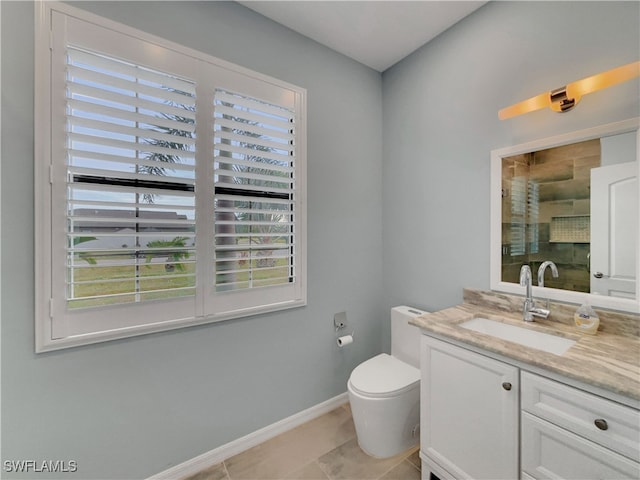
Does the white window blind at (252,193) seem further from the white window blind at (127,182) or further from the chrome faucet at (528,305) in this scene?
the chrome faucet at (528,305)

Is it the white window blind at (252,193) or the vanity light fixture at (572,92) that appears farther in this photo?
the white window blind at (252,193)

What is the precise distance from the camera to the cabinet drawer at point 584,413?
2.64 ft

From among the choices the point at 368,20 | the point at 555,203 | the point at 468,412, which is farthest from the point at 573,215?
the point at 368,20

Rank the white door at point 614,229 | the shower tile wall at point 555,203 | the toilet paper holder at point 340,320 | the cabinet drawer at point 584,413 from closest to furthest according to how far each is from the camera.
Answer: the cabinet drawer at point 584,413, the white door at point 614,229, the shower tile wall at point 555,203, the toilet paper holder at point 340,320

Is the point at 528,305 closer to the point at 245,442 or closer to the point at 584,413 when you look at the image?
the point at 584,413

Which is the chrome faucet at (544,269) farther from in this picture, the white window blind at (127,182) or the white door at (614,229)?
the white window blind at (127,182)

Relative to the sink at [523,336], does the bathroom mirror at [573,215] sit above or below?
above

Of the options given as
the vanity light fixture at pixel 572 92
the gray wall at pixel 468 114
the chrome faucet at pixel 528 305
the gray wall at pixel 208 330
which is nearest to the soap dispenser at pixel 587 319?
the chrome faucet at pixel 528 305

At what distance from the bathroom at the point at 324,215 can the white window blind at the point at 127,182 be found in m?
0.15

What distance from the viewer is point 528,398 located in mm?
1021

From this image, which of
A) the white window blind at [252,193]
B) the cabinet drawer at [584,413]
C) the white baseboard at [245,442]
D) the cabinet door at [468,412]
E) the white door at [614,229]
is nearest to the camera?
the cabinet drawer at [584,413]

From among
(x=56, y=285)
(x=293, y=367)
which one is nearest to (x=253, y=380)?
(x=293, y=367)

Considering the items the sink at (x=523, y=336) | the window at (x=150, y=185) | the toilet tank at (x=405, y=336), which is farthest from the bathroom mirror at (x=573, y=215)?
the window at (x=150, y=185)

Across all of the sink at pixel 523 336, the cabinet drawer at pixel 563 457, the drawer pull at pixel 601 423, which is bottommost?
the cabinet drawer at pixel 563 457
